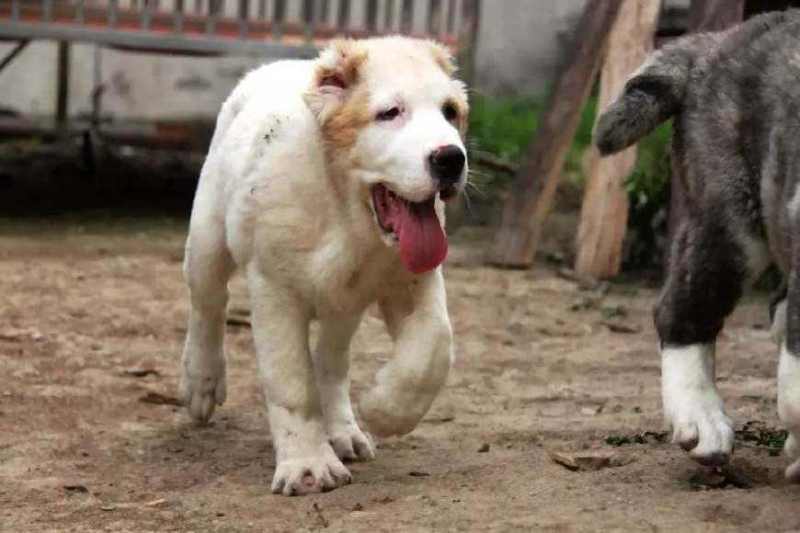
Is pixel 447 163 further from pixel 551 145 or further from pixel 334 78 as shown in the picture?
pixel 551 145

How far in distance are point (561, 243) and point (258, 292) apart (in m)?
5.82

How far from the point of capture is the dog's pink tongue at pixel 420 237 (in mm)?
4672

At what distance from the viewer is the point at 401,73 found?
15.7 ft

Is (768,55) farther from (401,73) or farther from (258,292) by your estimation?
(258,292)

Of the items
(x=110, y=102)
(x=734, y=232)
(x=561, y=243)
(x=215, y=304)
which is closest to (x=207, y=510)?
(x=215, y=304)

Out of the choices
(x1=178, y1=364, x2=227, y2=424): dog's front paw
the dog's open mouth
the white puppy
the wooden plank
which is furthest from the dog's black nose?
the wooden plank

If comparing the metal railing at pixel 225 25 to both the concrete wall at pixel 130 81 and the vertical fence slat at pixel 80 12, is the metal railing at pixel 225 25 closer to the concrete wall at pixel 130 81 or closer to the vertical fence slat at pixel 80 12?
the vertical fence slat at pixel 80 12

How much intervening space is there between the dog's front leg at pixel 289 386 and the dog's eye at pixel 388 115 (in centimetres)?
66

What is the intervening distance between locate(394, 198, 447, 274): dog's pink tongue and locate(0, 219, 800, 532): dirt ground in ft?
2.31

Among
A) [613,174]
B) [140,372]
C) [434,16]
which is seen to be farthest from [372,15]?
[140,372]

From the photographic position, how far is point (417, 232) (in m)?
4.69

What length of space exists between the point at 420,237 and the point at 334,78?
0.60 m

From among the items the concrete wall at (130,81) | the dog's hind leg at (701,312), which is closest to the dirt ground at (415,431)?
the dog's hind leg at (701,312)

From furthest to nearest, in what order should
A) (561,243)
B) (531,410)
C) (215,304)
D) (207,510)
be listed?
(561,243)
(531,410)
(215,304)
(207,510)
